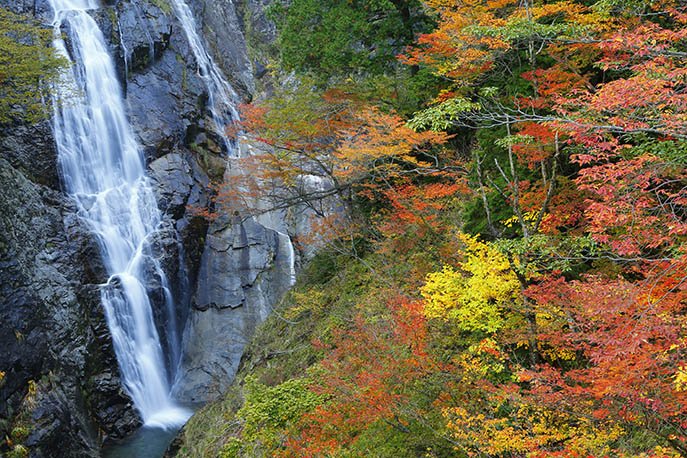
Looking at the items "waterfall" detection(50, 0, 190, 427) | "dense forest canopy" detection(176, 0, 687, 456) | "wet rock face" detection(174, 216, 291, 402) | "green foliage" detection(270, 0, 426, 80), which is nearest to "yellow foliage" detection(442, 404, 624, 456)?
"dense forest canopy" detection(176, 0, 687, 456)

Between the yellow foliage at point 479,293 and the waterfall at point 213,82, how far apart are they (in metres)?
21.1

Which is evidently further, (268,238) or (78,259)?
(268,238)

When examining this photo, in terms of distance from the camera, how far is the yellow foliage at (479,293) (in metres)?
5.80

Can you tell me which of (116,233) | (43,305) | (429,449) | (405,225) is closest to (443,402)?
(429,449)

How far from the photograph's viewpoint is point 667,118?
13.7ft

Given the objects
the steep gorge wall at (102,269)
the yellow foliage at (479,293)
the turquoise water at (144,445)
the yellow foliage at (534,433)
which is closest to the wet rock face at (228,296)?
the steep gorge wall at (102,269)

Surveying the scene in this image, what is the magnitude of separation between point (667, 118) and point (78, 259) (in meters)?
17.6

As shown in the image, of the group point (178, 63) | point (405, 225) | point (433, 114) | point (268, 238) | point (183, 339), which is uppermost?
point (178, 63)

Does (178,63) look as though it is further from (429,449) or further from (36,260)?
(429,449)

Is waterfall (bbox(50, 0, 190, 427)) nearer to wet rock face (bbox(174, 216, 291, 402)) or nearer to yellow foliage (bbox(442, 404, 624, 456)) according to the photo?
wet rock face (bbox(174, 216, 291, 402))

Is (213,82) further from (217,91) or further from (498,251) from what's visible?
(498,251)

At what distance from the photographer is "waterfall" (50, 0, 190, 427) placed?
55.3ft

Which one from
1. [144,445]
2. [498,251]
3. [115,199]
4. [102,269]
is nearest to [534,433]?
[498,251]

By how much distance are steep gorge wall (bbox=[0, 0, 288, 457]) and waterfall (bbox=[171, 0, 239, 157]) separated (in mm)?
772
